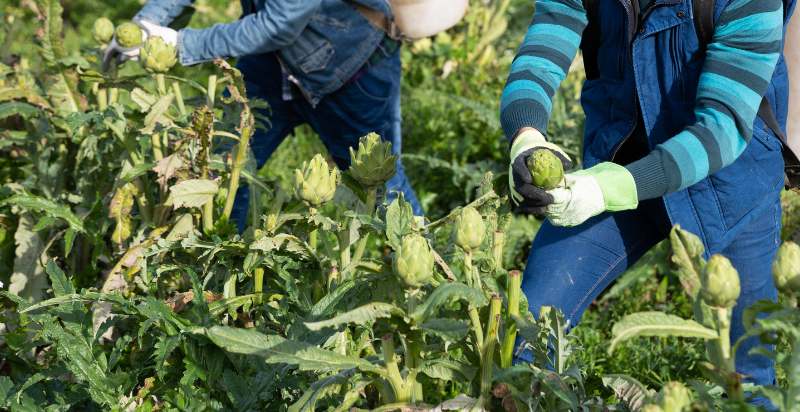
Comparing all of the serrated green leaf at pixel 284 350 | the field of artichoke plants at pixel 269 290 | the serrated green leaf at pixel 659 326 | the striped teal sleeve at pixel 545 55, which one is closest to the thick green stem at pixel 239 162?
the field of artichoke plants at pixel 269 290

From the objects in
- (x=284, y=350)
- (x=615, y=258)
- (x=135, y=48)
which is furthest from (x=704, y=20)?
(x=135, y=48)

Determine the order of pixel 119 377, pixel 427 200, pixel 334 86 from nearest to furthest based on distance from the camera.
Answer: pixel 119 377, pixel 334 86, pixel 427 200

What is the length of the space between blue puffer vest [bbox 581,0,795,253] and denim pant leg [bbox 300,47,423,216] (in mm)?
975

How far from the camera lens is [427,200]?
3.71 m

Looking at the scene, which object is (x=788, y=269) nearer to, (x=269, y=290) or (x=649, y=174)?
(x=649, y=174)

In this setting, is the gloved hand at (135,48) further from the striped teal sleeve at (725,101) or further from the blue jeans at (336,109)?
the striped teal sleeve at (725,101)

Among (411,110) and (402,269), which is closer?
(402,269)

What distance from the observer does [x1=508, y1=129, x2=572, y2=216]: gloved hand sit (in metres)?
1.78

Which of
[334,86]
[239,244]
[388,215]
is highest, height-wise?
[388,215]

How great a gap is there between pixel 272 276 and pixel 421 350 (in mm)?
527

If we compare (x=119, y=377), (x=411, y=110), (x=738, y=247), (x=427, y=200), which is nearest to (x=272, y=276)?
(x=119, y=377)

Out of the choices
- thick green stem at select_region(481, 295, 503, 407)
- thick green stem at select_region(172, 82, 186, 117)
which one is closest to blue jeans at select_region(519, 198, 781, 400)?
thick green stem at select_region(481, 295, 503, 407)

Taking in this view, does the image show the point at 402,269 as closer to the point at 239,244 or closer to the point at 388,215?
the point at 388,215

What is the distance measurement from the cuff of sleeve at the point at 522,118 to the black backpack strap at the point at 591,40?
0.21 m
